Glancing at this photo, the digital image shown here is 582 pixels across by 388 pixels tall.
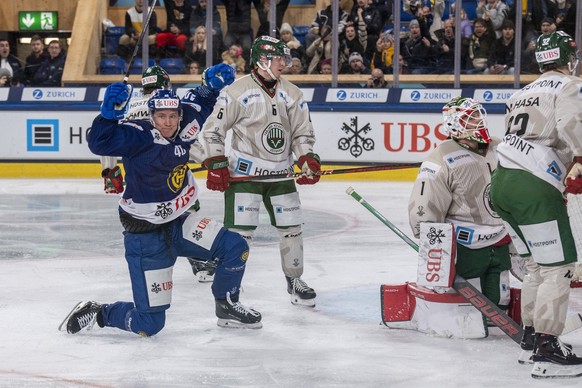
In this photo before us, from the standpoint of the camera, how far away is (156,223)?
4.31 meters

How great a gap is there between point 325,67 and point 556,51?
287 inches

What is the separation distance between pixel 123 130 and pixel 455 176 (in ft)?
4.43

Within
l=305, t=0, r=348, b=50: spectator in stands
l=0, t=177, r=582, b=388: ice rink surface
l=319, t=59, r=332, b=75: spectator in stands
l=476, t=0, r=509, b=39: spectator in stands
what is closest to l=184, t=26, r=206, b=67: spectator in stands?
l=305, t=0, r=348, b=50: spectator in stands

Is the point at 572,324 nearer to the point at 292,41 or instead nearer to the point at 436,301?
the point at 436,301

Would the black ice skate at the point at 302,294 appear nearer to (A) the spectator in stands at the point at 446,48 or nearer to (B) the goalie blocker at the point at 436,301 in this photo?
(B) the goalie blocker at the point at 436,301

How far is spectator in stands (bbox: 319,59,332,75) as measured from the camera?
11031 mm

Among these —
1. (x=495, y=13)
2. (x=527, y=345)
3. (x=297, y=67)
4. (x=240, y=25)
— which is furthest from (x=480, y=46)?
(x=527, y=345)

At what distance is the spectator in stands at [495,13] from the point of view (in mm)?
10742

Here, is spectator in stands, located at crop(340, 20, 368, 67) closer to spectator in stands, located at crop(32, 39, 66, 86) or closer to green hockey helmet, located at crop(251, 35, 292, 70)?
spectator in stands, located at crop(32, 39, 66, 86)

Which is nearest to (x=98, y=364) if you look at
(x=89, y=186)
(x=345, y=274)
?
(x=345, y=274)

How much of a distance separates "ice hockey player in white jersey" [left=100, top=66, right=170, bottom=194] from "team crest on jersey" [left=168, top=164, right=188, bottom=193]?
118 centimetres

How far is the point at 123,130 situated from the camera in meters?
4.13

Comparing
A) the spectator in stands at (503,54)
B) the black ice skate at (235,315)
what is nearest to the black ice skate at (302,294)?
the black ice skate at (235,315)

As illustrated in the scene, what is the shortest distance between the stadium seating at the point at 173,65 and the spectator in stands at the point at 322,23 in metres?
1.34
